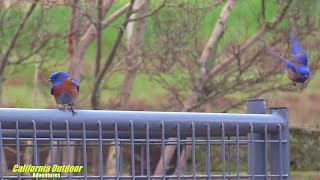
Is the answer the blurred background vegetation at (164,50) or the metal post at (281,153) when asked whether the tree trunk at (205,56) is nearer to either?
the blurred background vegetation at (164,50)

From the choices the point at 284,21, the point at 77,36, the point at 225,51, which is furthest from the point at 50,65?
the point at 284,21

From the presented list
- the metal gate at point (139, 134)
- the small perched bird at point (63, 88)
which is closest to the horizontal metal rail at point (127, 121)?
the metal gate at point (139, 134)

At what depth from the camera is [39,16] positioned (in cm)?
775

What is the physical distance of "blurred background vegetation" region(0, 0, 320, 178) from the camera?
7637 mm

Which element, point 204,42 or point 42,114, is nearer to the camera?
point 42,114

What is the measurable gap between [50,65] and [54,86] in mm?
4731

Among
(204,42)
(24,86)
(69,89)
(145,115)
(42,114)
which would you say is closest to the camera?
(42,114)

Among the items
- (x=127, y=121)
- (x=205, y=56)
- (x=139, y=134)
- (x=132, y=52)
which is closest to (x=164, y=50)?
(x=132, y=52)

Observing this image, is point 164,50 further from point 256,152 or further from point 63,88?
point 63,88

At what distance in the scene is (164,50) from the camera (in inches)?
307

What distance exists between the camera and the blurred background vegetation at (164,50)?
7637mm

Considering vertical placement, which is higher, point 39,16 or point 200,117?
point 39,16

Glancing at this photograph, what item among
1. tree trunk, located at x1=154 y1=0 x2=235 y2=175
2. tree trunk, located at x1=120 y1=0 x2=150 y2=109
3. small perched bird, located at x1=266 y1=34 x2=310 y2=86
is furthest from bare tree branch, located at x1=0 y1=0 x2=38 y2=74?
small perched bird, located at x1=266 y1=34 x2=310 y2=86

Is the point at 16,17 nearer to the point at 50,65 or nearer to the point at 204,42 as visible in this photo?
the point at 50,65
